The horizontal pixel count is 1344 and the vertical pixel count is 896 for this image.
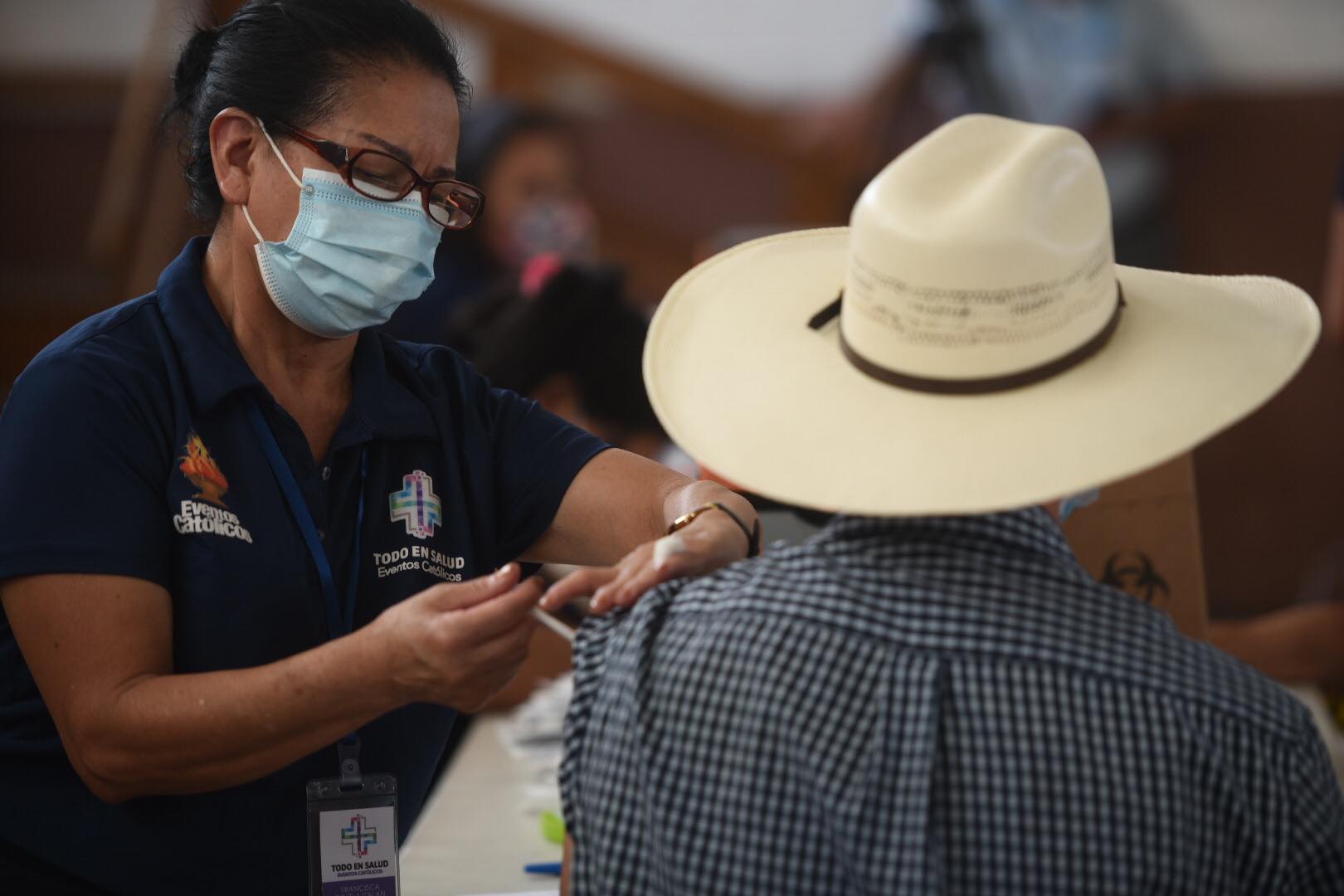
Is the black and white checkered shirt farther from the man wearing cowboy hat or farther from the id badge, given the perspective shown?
the id badge

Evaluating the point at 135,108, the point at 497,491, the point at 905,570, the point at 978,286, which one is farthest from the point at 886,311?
the point at 135,108

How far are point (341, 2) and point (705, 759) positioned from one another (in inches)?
35.1

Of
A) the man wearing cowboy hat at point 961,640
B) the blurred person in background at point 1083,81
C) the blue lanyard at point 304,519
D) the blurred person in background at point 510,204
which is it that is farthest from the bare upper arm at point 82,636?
the blurred person in background at point 1083,81

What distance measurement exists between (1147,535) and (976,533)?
2.42 feet

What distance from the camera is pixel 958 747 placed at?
1.00 m

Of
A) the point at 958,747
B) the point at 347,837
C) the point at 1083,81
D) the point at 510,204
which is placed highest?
the point at 1083,81

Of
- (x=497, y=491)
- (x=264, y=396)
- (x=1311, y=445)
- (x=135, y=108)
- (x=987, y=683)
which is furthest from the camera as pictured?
(x=1311, y=445)

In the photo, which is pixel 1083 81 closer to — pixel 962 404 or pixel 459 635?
pixel 962 404

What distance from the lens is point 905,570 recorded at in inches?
41.8

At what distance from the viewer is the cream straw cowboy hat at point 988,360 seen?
40.3 inches

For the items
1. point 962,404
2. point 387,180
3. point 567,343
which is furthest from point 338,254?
point 567,343

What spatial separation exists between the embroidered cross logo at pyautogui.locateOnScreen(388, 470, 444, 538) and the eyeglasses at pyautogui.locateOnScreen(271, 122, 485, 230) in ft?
0.94

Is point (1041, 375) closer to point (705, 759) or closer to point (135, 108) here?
point (705, 759)

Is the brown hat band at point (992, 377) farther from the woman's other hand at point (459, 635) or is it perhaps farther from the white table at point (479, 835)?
the white table at point (479, 835)
